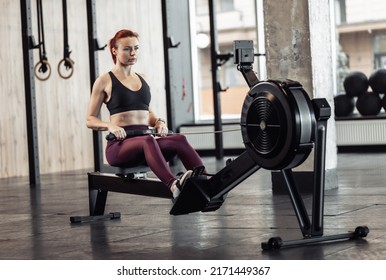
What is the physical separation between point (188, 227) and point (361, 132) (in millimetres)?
7007

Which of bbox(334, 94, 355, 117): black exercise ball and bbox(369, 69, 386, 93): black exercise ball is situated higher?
bbox(369, 69, 386, 93): black exercise ball

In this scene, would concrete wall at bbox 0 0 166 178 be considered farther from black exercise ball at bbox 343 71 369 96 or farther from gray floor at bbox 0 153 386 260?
black exercise ball at bbox 343 71 369 96

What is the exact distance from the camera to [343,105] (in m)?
11.2

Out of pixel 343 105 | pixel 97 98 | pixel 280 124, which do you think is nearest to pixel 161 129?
pixel 97 98

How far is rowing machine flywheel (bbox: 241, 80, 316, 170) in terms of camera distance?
3428 millimetres

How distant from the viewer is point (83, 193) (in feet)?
22.0

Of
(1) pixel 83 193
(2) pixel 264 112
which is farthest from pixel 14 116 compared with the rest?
(2) pixel 264 112

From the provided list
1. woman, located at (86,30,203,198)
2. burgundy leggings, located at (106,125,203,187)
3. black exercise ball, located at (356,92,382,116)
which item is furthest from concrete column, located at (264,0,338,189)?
black exercise ball, located at (356,92,382,116)

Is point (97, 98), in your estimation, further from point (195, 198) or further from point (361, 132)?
point (361, 132)

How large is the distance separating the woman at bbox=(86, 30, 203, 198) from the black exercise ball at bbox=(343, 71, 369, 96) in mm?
6692

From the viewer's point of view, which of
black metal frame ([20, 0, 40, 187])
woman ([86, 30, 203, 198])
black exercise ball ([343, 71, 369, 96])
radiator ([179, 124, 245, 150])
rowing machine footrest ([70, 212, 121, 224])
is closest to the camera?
woman ([86, 30, 203, 198])

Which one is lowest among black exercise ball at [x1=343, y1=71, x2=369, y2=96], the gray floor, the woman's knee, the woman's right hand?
the gray floor

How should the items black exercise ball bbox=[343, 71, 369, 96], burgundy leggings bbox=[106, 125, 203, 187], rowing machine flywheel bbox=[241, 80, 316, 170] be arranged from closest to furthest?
rowing machine flywheel bbox=[241, 80, 316, 170]
burgundy leggings bbox=[106, 125, 203, 187]
black exercise ball bbox=[343, 71, 369, 96]

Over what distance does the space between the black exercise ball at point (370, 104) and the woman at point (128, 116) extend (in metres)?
6.77
